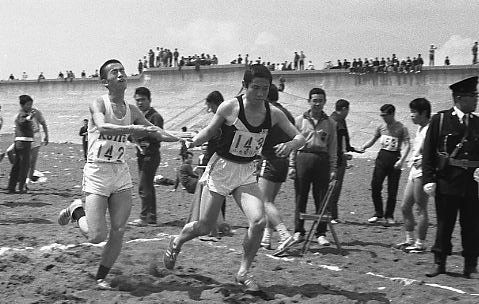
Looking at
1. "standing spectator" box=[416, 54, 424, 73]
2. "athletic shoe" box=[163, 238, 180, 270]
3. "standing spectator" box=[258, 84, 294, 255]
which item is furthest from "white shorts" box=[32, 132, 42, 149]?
"standing spectator" box=[416, 54, 424, 73]

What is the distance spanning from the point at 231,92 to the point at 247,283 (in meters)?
46.8

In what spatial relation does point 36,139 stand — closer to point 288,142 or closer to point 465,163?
point 288,142

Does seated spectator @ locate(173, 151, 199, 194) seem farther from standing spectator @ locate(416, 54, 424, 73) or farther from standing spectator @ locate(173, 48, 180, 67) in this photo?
standing spectator @ locate(173, 48, 180, 67)

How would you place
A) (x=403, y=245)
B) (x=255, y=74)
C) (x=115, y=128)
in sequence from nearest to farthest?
(x=115, y=128) < (x=255, y=74) < (x=403, y=245)

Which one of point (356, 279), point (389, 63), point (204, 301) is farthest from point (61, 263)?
point (389, 63)

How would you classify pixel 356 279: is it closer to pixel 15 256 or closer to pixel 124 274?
pixel 124 274

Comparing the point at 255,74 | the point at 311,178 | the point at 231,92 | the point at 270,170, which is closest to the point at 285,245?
the point at 270,170

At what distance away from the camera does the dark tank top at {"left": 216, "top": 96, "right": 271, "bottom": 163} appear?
6090 millimetres

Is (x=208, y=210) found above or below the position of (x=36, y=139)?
below

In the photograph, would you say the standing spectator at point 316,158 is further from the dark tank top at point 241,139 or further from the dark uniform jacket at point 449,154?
the dark tank top at point 241,139

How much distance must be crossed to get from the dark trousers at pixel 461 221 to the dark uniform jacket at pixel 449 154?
0.35 feet

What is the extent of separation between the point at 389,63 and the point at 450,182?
41.8 metres

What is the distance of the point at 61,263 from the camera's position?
6.64 metres

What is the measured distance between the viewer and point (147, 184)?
988cm
